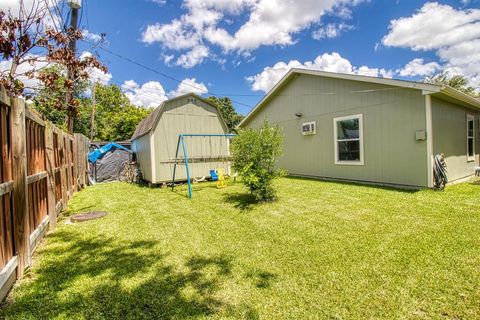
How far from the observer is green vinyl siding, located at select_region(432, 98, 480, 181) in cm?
665

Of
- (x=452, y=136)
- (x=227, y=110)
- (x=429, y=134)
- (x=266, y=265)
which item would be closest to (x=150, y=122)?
(x=266, y=265)

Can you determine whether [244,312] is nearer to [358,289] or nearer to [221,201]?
[358,289]

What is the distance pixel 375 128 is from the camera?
732 cm

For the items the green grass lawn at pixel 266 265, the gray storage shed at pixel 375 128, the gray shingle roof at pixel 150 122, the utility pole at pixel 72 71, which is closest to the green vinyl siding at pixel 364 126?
the gray storage shed at pixel 375 128

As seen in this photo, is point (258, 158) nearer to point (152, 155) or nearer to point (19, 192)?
point (19, 192)

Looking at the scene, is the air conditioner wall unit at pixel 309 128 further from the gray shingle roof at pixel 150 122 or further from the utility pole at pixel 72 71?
the utility pole at pixel 72 71

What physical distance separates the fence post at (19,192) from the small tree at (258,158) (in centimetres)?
380

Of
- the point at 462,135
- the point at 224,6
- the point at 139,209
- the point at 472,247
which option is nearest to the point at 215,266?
the point at 472,247

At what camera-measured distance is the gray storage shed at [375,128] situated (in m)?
6.43

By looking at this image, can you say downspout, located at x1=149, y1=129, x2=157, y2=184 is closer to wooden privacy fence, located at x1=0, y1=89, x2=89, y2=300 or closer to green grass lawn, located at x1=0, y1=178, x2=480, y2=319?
green grass lawn, located at x1=0, y1=178, x2=480, y2=319

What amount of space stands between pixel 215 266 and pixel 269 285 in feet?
2.33

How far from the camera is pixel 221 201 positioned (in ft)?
20.0

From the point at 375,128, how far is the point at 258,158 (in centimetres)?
→ 422

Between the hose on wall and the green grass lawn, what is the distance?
4.25 ft
